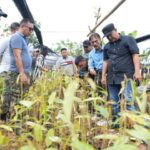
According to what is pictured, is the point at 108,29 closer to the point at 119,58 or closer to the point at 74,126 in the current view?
the point at 119,58

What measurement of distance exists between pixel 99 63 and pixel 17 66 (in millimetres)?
1360

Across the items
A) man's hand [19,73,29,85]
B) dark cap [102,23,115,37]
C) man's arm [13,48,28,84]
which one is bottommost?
man's hand [19,73,29,85]

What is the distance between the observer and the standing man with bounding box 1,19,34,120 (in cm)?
303

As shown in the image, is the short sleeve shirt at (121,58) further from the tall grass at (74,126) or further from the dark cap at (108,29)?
the tall grass at (74,126)

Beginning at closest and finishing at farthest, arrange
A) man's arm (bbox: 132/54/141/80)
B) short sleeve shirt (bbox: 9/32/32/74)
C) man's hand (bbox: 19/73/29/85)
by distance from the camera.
Answer: man's hand (bbox: 19/73/29/85), short sleeve shirt (bbox: 9/32/32/74), man's arm (bbox: 132/54/141/80)

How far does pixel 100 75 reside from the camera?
424cm

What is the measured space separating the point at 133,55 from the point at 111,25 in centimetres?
35

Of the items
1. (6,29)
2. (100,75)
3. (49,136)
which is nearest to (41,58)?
(100,75)

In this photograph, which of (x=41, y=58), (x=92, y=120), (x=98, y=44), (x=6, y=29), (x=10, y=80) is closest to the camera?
(x=92, y=120)

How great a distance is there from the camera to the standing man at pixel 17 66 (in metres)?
3.03

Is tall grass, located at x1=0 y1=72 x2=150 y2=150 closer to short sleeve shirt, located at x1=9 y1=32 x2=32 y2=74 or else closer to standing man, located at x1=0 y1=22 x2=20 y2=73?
short sleeve shirt, located at x1=9 y1=32 x2=32 y2=74

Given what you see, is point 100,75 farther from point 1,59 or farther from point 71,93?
point 71,93

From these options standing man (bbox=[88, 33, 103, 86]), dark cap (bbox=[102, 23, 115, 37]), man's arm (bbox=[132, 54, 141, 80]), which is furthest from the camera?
standing man (bbox=[88, 33, 103, 86])

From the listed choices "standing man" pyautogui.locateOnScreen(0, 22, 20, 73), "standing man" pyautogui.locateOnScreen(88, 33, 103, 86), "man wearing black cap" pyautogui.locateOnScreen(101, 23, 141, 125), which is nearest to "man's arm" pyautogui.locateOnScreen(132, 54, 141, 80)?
"man wearing black cap" pyautogui.locateOnScreen(101, 23, 141, 125)
